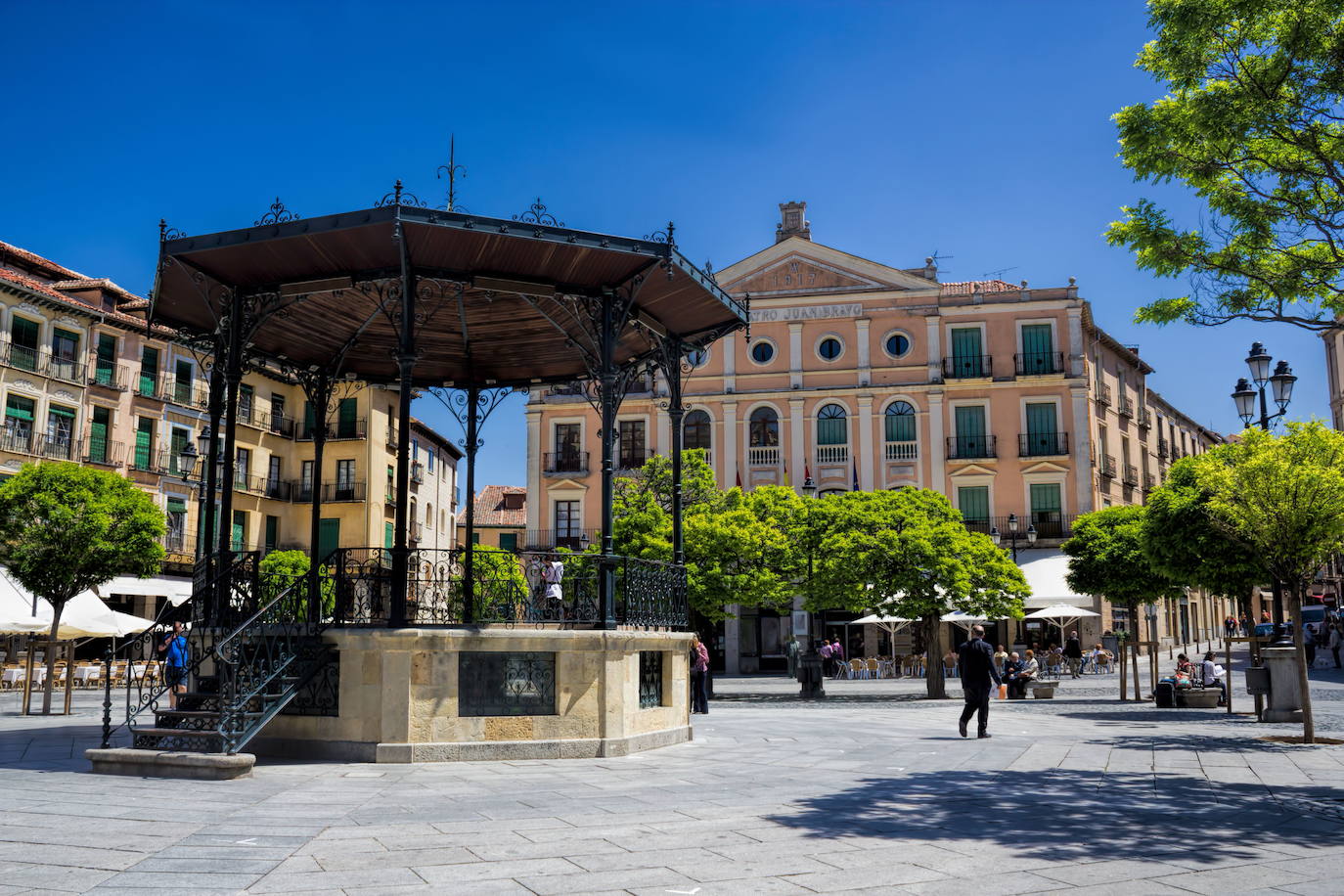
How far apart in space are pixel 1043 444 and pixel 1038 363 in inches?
124

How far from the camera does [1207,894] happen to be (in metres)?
5.84

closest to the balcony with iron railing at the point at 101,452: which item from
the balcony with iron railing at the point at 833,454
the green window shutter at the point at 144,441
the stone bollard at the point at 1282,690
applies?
the green window shutter at the point at 144,441

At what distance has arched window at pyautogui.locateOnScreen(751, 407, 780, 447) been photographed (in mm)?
44562

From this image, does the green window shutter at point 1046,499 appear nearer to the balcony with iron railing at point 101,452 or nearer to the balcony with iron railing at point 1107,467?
the balcony with iron railing at point 1107,467

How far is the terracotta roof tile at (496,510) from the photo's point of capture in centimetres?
6353

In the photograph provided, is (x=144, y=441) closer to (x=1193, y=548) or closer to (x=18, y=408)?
(x=18, y=408)

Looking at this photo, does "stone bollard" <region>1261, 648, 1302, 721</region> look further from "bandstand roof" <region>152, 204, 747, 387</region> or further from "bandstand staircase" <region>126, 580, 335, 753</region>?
"bandstand staircase" <region>126, 580, 335, 753</region>

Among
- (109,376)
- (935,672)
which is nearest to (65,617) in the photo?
(109,376)

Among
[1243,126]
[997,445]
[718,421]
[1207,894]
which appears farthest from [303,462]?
[1207,894]

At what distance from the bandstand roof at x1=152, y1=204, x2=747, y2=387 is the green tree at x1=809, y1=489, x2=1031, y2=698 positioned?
11044 mm

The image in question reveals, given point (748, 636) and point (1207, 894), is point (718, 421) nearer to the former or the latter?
point (748, 636)

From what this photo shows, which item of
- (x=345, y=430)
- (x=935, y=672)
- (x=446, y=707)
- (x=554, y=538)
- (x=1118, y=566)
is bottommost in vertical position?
(x=935, y=672)

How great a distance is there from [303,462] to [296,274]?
36106 mm

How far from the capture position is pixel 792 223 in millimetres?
47125
